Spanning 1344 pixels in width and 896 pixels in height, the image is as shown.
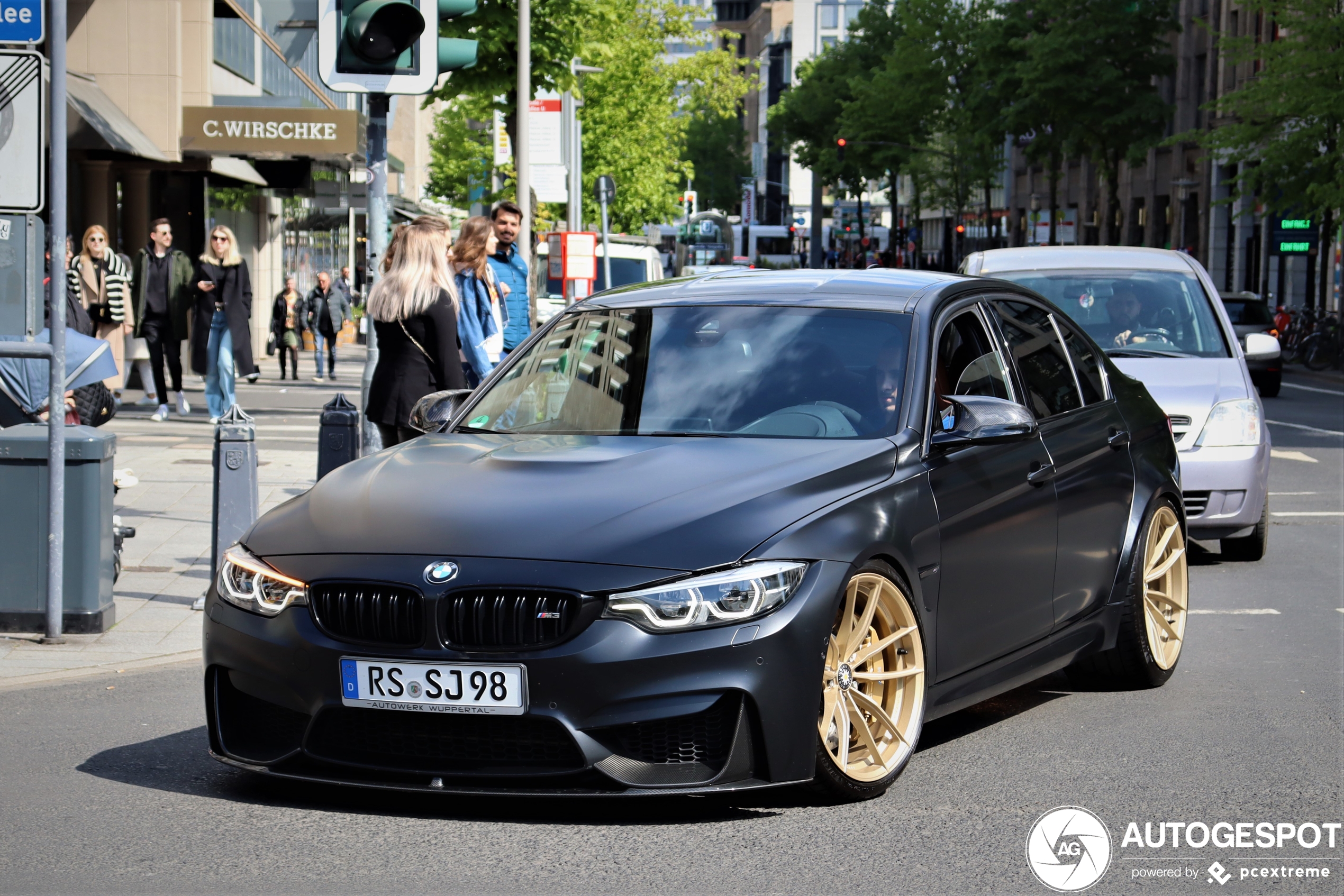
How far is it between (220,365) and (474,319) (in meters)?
8.28

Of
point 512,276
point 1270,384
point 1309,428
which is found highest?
point 512,276

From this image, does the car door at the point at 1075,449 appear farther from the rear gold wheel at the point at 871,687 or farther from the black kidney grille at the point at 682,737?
the black kidney grille at the point at 682,737

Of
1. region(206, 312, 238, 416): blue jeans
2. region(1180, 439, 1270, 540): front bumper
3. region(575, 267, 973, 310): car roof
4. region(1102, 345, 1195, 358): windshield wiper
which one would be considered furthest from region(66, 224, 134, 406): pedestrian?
region(575, 267, 973, 310): car roof

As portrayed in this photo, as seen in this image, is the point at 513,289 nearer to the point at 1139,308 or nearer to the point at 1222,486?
the point at 1139,308

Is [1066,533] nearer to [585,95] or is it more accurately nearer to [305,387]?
[305,387]

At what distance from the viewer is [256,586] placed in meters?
5.12

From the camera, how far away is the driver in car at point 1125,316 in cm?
1139

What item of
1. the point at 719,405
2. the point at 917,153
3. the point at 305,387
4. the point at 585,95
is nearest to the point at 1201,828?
the point at 719,405

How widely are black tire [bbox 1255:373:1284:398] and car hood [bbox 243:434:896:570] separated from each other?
80.3ft

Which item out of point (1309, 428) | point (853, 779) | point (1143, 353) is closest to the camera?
point (853, 779)

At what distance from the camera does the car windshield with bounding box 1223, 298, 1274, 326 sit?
1267 inches

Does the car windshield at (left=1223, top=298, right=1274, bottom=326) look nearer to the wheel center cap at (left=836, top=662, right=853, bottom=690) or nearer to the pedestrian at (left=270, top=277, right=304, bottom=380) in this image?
the pedestrian at (left=270, top=277, right=304, bottom=380)

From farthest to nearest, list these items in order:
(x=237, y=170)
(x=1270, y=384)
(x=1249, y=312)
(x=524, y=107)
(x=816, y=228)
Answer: (x=816, y=228) → (x=1249, y=312) → (x=237, y=170) → (x=1270, y=384) → (x=524, y=107)

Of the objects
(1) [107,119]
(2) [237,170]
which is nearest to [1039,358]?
(1) [107,119]
